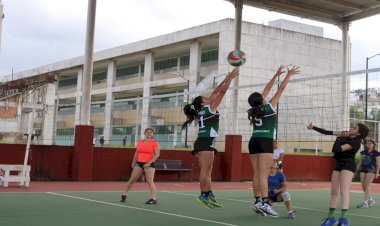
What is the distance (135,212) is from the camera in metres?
9.55

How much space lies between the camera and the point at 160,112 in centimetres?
2531

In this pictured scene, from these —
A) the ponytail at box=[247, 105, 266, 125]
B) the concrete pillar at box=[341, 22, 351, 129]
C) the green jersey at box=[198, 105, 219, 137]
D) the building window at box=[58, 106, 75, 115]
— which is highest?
the concrete pillar at box=[341, 22, 351, 129]

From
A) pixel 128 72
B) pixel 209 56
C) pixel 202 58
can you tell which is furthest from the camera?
pixel 128 72

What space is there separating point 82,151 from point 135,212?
9.35 metres

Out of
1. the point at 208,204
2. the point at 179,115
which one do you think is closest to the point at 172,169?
the point at 179,115

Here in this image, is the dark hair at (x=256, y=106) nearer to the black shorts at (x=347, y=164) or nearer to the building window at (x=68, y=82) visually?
the black shorts at (x=347, y=164)

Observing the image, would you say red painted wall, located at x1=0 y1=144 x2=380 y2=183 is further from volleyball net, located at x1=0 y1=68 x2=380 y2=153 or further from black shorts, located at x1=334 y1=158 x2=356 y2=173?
black shorts, located at x1=334 y1=158 x2=356 y2=173

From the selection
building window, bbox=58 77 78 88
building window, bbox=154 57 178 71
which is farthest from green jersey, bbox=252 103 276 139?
building window, bbox=58 77 78 88

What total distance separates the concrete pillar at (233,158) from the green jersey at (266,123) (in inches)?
539

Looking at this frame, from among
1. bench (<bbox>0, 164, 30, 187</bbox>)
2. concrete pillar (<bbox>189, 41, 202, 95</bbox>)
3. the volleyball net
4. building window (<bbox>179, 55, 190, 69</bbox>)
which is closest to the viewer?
bench (<bbox>0, 164, 30, 187</bbox>)

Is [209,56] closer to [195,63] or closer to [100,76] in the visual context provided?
[195,63]

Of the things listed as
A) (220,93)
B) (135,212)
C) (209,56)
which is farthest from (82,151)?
(209,56)

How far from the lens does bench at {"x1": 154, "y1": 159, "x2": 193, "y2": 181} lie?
67.3 feet

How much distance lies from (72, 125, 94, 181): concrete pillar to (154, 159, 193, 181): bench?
288 centimetres
